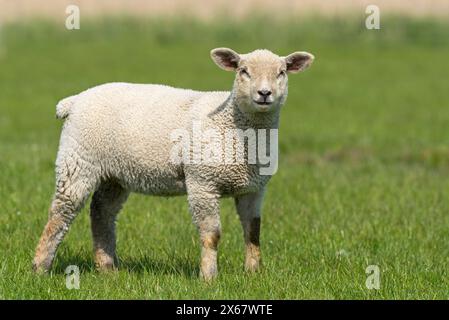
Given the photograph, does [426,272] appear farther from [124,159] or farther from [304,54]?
[124,159]

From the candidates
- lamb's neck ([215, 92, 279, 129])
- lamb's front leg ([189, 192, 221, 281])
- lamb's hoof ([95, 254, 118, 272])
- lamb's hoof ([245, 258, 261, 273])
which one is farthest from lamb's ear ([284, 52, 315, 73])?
lamb's hoof ([95, 254, 118, 272])

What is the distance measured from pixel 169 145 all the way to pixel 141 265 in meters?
1.23

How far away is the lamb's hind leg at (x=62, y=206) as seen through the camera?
7586 millimetres

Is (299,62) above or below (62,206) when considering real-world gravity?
above

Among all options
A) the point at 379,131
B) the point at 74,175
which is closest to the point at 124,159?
the point at 74,175

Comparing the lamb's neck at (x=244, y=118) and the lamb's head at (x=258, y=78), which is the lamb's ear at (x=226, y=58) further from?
the lamb's neck at (x=244, y=118)

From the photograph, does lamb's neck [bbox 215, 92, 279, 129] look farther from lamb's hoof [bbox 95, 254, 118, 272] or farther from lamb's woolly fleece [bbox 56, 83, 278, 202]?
lamb's hoof [bbox 95, 254, 118, 272]

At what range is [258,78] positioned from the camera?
6.90 m

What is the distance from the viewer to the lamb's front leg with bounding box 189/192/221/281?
7141mm

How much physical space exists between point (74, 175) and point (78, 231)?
5.76 ft

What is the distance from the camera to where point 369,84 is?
26.7 meters

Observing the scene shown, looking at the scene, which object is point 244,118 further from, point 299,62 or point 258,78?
point 299,62

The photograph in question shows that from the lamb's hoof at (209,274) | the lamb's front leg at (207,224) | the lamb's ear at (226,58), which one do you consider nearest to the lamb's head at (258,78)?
the lamb's ear at (226,58)

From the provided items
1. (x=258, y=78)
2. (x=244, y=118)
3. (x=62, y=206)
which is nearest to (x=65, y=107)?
(x=62, y=206)
